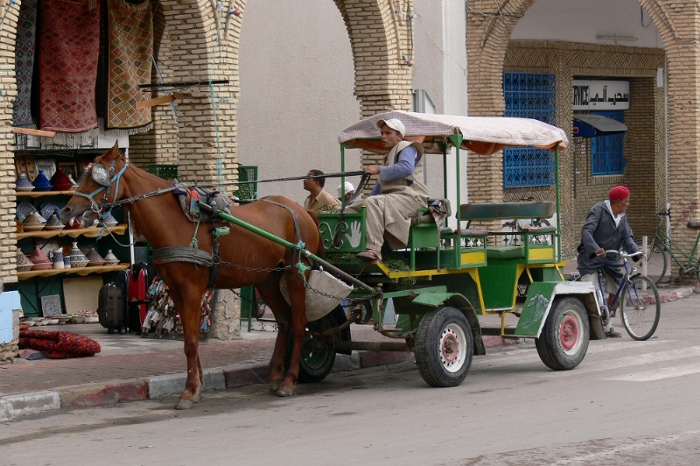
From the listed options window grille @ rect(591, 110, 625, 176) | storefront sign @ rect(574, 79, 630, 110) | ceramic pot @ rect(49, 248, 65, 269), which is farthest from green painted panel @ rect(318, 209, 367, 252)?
window grille @ rect(591, 110, 625, 176)

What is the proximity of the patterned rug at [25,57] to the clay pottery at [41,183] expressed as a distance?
0.98 metres

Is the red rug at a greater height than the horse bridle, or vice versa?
the horse bridle

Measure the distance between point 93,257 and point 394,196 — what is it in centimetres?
662

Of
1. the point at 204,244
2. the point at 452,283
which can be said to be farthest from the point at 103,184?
the point at 452,283

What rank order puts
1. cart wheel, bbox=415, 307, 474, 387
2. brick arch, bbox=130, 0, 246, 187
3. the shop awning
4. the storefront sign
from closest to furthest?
cart wheel, bbox=415, 307, 474, 387, brick arch, bbox=130, 0, 246, 187, the shop awning, the storefront sign

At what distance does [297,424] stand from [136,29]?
8.59 m

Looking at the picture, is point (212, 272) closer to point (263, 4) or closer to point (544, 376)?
point (544, 376)

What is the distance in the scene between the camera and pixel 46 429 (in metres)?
9.00

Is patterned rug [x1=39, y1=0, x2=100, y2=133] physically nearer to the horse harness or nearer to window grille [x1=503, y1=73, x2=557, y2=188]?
the horse harness

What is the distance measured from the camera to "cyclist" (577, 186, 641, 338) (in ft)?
44.7

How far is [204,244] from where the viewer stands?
32.4 ft

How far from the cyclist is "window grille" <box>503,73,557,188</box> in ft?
27.8

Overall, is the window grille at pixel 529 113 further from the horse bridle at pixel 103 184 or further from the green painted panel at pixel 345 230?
the horse bridle at pixel 103 184

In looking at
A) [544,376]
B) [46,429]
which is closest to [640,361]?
[544,376]
